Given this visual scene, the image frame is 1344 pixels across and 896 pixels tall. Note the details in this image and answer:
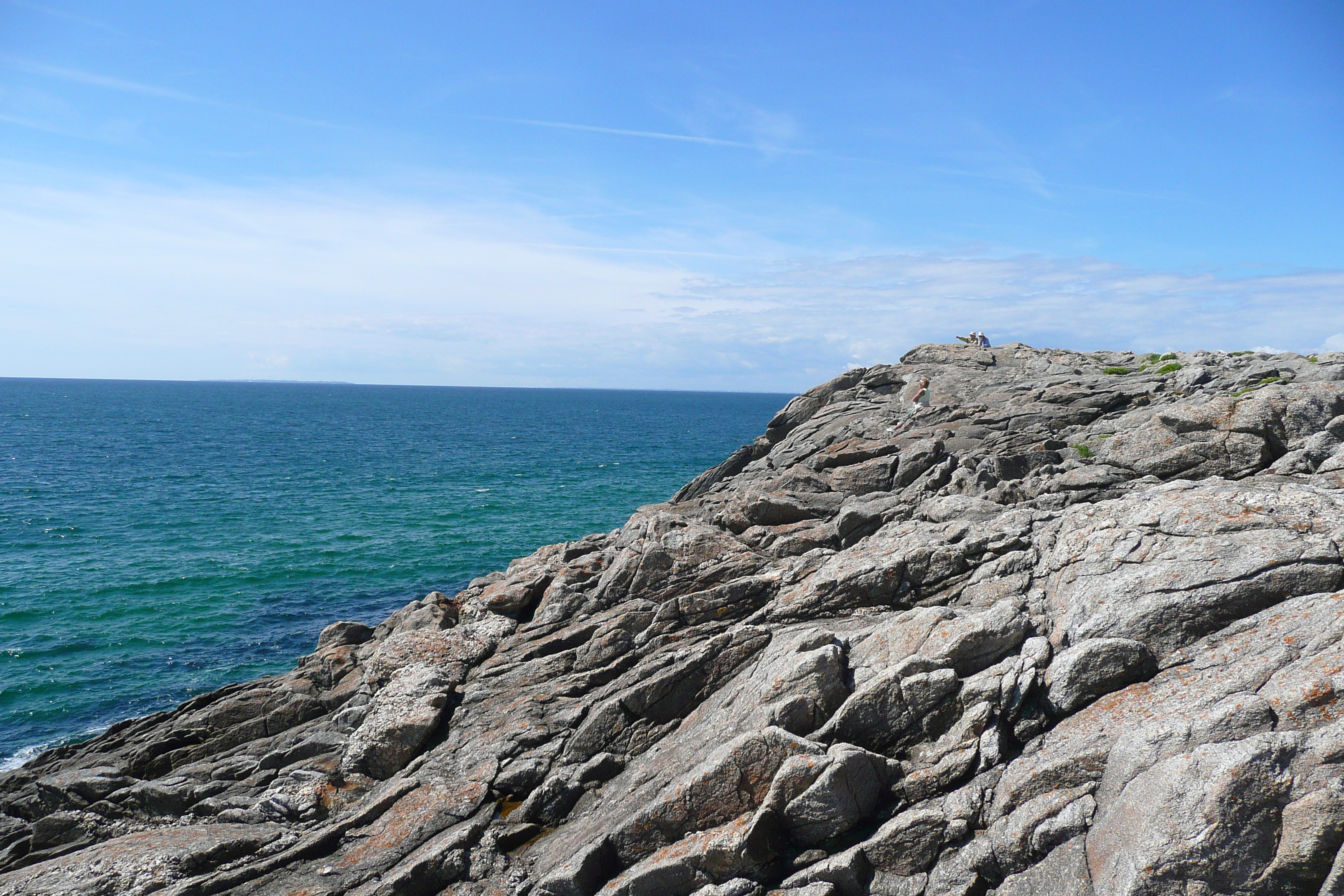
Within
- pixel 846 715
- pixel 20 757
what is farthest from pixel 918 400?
pixel 20 757

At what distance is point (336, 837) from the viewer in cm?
1891

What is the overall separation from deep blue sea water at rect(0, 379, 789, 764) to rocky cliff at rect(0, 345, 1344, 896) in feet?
36.1

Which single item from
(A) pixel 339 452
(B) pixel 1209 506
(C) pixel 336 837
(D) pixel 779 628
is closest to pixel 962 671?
(D) pixel 779 628

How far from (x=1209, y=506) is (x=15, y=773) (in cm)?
3873

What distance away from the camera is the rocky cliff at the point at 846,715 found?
12.9 m

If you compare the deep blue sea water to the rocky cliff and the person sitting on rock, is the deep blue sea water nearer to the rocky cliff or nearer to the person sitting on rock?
the rocky cliff

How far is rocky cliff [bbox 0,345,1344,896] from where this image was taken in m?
12.9

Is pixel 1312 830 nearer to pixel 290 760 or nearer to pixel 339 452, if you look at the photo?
pixel 290 760

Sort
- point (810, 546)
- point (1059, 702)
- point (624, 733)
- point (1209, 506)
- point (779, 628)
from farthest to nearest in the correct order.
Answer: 1. point (810, 546)
2. point (779, 628)
3. point (624, 733)
4. point (1209, 506)
5. point (1059, 702)

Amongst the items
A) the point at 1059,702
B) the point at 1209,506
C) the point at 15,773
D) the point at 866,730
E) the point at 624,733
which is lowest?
the point at 15,773

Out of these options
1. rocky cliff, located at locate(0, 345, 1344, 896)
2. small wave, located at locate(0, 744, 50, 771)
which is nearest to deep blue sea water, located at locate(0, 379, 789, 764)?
small wave, located at locate(0, 744, 50, 771)

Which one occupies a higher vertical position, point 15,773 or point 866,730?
point 866,730

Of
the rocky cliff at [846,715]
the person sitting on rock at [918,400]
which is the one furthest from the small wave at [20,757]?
the person sitting on rock at [918,400]

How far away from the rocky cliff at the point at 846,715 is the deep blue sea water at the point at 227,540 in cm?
1100
